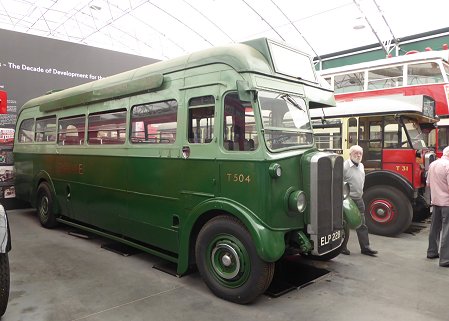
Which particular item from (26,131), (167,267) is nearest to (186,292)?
(167,267)

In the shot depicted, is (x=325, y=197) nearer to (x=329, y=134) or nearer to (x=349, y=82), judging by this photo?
(x=329, y=134)

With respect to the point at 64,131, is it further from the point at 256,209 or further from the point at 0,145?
the point at 256,209

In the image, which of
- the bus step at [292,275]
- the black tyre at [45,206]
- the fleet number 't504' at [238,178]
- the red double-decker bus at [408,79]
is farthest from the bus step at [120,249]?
the red double-decker bus at [408,79]

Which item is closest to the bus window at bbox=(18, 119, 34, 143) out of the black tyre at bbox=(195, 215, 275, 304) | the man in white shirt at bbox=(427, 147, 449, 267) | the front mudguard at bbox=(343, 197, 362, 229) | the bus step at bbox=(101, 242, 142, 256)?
the bus step at bbox=(101, 242, 142, 256)

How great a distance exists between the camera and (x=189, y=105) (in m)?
3.99

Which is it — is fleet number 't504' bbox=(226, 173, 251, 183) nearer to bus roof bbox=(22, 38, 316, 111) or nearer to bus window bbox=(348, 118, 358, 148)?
bus roof bbox=(22, 38, 316, 111)

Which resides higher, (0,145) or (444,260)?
(0,145)

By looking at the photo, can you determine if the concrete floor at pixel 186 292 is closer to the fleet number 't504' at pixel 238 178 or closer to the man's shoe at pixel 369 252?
the man's shoe at pixel 369 252

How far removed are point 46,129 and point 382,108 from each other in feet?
20.0

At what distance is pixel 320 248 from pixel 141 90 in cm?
275

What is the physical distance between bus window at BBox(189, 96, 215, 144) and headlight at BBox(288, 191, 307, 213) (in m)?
1.00

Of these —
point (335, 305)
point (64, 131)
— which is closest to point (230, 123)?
point (335, 305)

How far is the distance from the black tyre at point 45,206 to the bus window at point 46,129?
843mm

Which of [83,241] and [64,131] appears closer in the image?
[83,241]
